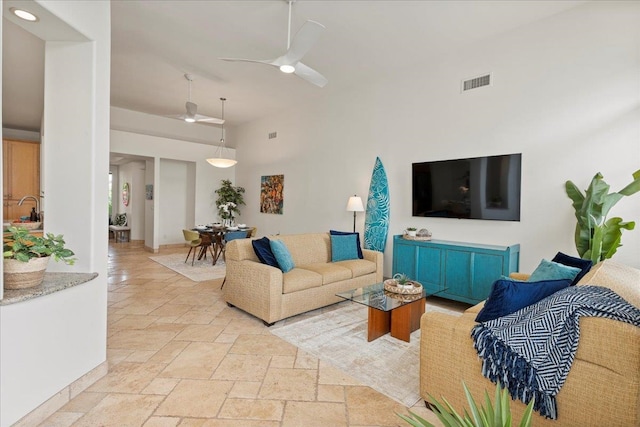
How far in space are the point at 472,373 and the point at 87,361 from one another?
2.59 metres

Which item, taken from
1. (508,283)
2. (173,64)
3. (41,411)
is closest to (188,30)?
(173,64)

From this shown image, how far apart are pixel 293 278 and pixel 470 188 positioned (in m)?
2.74

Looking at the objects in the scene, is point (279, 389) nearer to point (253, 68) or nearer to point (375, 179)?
point (375, 179)

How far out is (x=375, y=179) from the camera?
541 cm

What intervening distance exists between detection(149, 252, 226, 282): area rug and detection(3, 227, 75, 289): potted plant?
3376mm

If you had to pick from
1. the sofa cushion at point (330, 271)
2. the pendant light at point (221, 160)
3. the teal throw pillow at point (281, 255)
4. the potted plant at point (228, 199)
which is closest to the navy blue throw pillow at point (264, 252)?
the teal throw pillow at point (281, 255)

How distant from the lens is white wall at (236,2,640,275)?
11.0ft

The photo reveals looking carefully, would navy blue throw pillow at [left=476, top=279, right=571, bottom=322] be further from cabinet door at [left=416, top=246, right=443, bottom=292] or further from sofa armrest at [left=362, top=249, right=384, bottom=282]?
sofa armrest at [left=362, top=249, right=384, bottom=282]

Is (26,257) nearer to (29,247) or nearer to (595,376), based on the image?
(29,247)

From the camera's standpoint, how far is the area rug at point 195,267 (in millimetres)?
5547

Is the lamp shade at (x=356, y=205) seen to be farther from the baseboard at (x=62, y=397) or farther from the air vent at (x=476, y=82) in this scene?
the baseboard at (x=62, y=397)

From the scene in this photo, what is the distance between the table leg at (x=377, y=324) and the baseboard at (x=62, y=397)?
2239mm

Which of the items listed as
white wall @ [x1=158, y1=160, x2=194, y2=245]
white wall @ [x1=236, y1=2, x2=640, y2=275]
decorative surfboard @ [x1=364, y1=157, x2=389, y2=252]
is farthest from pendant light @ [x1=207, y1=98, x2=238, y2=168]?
decorative surfboard @ [x1=364, y1=157, x2=389, y2=252]

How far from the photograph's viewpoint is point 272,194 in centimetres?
780
